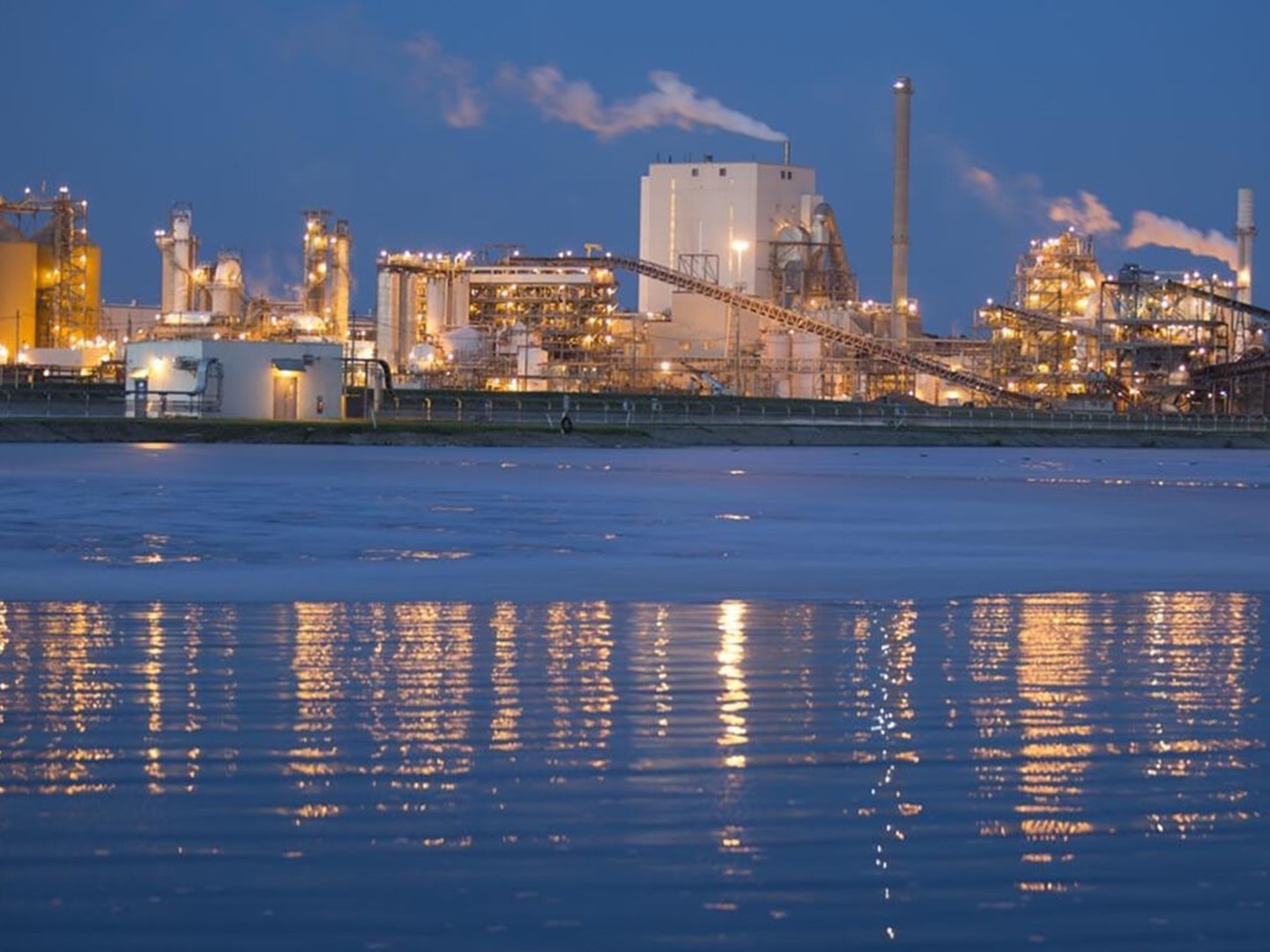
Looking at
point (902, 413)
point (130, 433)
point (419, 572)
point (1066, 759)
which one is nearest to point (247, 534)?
point (419, 572)

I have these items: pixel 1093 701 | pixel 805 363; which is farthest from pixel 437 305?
pixel 1093 701

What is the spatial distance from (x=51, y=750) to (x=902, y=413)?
213ft

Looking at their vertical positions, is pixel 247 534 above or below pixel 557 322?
below

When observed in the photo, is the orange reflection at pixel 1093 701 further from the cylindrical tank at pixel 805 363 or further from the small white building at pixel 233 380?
the cylindrical tank at pixel 805 363

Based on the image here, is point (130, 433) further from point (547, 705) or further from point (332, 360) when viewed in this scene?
point (547, 705)

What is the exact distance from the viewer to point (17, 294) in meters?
81.2

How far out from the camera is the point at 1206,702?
33.1ft

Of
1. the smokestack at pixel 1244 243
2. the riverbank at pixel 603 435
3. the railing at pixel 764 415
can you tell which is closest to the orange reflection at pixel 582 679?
the riverbank at pixel 603 435

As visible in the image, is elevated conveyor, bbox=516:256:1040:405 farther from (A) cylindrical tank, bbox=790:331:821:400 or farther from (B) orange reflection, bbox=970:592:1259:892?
(B) orange reflection, bbox=970:592:1259:892

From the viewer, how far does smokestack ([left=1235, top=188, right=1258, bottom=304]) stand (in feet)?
324

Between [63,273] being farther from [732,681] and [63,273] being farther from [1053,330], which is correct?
[732,681]

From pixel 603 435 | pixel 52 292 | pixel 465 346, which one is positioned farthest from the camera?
pixel 52 292

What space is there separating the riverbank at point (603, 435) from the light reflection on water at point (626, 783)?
39018 millimetres

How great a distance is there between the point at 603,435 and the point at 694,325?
31.4m
